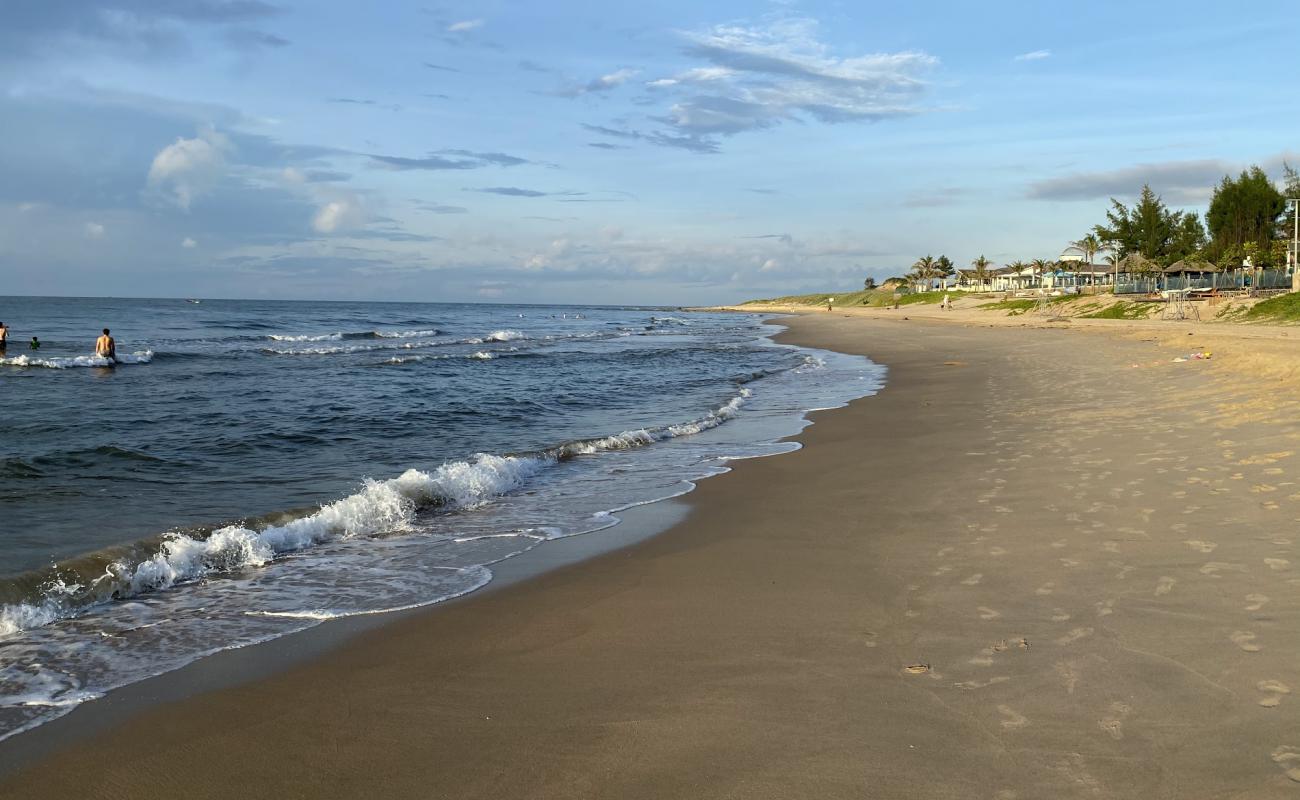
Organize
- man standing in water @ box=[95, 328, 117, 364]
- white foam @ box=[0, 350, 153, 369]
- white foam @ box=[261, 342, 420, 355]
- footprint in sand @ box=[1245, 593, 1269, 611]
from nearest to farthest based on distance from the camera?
footprint in sand @ box=[1245, 593, 1269, 611]
white foam @ box=[0, 350, 153, 369]
man standing in water @ box=[95, 328, 117, 364]
white foam @ box=[261, 342, 420, 355]

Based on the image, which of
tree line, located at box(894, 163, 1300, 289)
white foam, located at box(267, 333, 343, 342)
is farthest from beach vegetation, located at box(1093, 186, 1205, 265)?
white foam, located at box(267, 333, 343, 342)

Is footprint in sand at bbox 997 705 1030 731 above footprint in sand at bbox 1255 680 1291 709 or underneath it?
underneath

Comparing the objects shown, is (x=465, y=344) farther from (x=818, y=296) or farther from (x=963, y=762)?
(x=818, y=296)

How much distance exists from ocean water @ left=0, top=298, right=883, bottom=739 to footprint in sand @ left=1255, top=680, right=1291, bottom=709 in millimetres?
4806

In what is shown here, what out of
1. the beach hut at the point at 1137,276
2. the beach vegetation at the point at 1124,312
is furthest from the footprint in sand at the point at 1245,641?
the beach hut at the point at 1137,276

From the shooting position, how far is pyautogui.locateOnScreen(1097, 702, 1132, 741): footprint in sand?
3.54 metres

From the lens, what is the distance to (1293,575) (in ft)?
17.2

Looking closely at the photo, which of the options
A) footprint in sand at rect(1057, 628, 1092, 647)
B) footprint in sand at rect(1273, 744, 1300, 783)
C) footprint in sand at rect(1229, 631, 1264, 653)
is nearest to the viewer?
footprint in sand at rect(1273, 744, 1300, 783)

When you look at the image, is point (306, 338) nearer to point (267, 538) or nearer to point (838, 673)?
point (267, 538)

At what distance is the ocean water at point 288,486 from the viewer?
5.75 m

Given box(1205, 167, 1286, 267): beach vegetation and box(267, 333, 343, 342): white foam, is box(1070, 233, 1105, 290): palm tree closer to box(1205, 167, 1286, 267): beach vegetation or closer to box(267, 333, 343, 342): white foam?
box(1205, 167, 1286, 267): beach vegetation

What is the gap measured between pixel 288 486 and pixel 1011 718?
8.70 metres

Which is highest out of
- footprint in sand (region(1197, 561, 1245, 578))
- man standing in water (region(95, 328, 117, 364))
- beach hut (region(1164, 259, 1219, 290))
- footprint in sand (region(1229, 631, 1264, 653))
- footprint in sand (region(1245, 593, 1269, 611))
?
beach hut (region(1164, 259, 1219, 290))

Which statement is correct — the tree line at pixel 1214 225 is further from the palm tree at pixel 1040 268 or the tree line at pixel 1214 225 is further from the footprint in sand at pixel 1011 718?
the footprint in sand at pixel 1011 718
